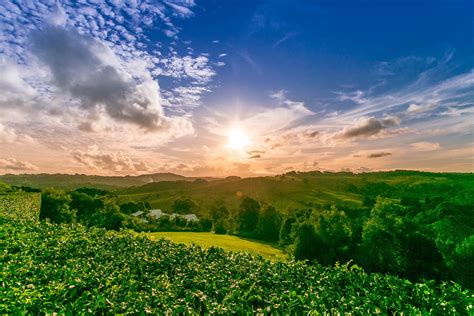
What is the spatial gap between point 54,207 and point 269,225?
54.9m

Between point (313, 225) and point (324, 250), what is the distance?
4.20 metres

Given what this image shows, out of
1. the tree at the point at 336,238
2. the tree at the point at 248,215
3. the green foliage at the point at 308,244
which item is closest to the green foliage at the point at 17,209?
the green foliage at the point at 308,244

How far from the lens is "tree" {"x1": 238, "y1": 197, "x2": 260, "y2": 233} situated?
93312 mm

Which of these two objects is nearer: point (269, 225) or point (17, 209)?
point (17, 209)

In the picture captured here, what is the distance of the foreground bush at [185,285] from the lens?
5.06m

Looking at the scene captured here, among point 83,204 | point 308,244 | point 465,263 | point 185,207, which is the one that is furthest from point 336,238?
point 185,207

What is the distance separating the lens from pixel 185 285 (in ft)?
21.5

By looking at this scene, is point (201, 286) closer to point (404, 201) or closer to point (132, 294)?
point (132, 294)

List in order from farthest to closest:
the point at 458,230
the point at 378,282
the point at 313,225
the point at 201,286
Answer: the point at 313,225 → the point at 458,230 → the point at 378,282 → the point at 201,286

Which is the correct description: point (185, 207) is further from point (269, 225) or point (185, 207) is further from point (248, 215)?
point (269, 225)

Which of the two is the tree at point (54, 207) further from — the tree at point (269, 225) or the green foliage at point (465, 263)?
the green foliage at point (465, 263)

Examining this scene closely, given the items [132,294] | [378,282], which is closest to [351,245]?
[378,282]

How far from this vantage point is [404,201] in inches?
3041

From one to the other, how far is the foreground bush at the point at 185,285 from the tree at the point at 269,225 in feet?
260
